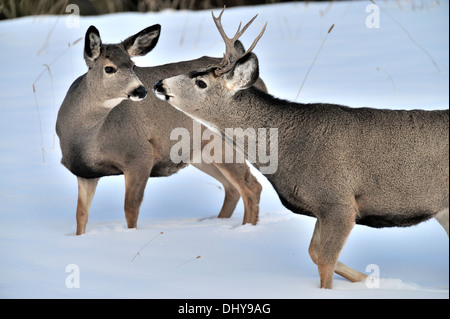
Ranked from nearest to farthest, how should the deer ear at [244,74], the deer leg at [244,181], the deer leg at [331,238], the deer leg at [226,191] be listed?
the deer leg at [331,238] → the deer ear at [244,74] → the deer leg at [244,181] → the deer leg at [226,191]

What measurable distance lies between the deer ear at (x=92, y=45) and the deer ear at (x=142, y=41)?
473 millimetres

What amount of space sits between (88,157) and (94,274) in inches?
75.6

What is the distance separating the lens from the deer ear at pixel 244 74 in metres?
7.21

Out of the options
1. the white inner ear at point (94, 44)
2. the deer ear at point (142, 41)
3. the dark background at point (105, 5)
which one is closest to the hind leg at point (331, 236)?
the white inner ear at point (94, 44)

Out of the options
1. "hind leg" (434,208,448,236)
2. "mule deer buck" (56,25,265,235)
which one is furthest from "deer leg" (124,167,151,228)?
"hind leg" (434,208,448,236)

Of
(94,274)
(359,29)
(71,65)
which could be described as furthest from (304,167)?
(359,29)

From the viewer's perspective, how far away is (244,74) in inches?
287

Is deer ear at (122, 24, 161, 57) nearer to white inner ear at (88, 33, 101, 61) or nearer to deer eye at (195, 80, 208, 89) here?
white inner ear at (88, 33, 101, 61)

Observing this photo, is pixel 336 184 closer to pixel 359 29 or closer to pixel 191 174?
pixel 191 174

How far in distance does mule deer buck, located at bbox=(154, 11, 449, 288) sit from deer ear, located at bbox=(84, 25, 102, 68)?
1.35 metres

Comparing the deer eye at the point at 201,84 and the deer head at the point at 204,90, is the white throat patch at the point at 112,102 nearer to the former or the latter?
the deer head at the point at 204,90

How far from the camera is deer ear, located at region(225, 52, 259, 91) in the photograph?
7211 millimetres

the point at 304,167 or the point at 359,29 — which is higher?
the point at 304,167

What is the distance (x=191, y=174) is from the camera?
38.4 ft
